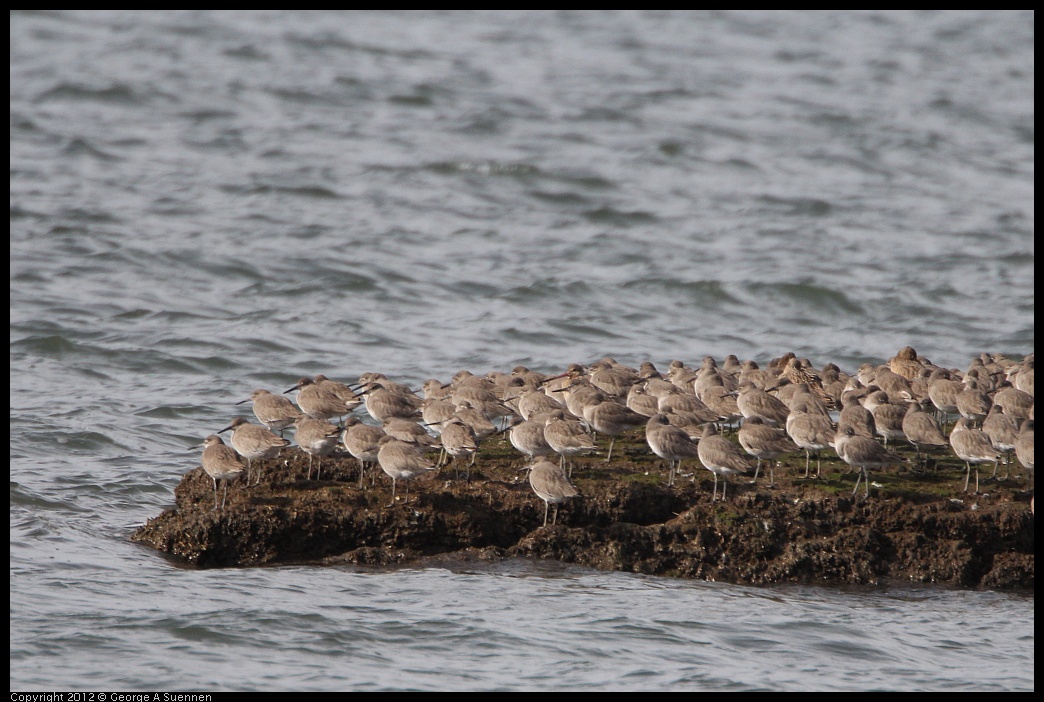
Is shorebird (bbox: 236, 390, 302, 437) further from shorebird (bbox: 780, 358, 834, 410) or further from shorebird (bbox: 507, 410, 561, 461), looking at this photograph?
shorebird (bbox: 780, 358, 834, 410)

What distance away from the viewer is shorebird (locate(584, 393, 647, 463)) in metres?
12.3

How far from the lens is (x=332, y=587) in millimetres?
10570

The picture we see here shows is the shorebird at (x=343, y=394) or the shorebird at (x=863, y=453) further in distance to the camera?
the shorebird at (x=343, y=394)

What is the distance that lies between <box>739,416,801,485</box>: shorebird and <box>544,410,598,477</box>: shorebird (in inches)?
49.7

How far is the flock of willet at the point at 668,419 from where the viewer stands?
11219 mm

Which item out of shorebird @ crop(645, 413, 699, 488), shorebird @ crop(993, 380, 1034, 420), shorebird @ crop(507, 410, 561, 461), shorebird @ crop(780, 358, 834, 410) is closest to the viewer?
shorebird @ crop(645, 413, 699, 488)

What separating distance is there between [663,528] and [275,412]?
12.8 ft

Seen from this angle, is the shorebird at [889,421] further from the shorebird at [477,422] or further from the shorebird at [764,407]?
the shorebird at [477,422]

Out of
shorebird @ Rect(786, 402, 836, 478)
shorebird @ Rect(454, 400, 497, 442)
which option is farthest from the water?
shorebird @ Rect(454, 400, 497, 442)

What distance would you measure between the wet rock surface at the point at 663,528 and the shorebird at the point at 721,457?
0.20 metres

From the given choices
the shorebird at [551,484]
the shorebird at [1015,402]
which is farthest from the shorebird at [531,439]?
the shorebird at [1015,402]

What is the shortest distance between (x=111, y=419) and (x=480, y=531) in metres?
6.79

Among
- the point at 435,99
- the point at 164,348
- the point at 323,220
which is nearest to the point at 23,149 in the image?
the point at 323,220

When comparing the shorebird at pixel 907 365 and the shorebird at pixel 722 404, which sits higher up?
the shorebird at pixel 907 365
